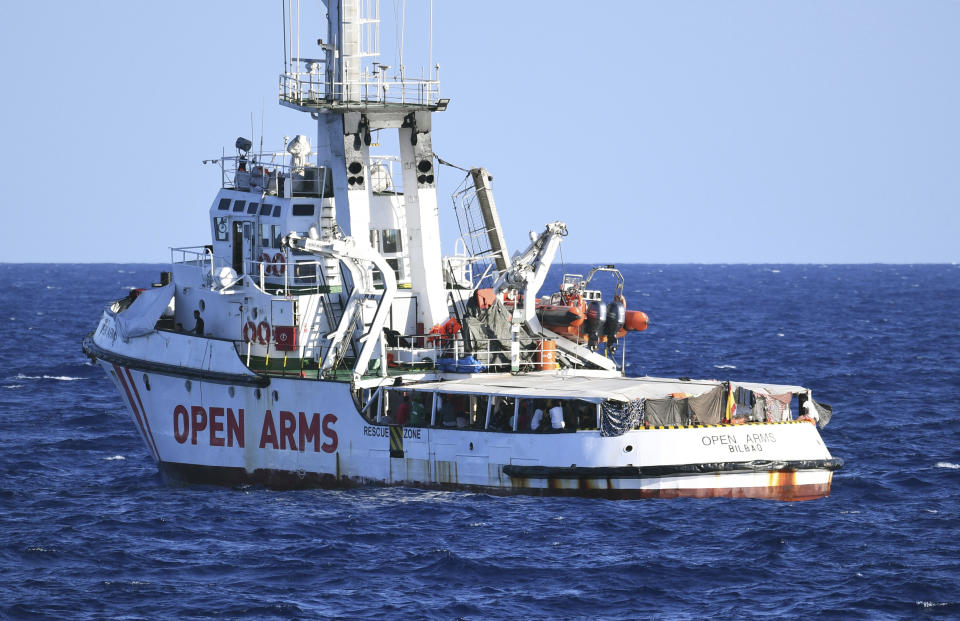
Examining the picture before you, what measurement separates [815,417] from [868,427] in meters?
12.4

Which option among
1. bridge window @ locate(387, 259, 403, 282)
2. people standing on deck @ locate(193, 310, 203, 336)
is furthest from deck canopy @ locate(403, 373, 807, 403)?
people standing on deck @ locate(193, 310, 203, 336)

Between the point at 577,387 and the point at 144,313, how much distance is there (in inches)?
505

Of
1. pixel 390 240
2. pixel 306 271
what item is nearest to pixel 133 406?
pixel 306 271

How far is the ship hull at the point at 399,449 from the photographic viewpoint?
3088 centimetres

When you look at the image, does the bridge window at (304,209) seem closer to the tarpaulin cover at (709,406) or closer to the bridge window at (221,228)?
the bridge window at (221,228)

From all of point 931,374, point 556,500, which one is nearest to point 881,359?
point 931,374

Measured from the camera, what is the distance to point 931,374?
61.4 meters

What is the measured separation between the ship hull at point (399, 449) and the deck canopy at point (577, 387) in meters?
0.94

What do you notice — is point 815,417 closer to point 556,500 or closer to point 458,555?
point 556,500

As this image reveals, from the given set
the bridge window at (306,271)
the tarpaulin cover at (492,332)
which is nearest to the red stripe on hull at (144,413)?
the bridge window at (306,271)

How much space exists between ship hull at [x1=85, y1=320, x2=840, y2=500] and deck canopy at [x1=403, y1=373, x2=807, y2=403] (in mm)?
936

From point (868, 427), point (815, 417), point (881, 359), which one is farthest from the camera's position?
point (881, 359)

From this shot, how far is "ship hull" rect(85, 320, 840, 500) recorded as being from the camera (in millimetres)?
30875

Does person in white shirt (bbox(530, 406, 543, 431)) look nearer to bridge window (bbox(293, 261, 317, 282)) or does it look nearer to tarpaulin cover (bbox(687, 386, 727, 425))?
tarpaulin cover (bbox(687, 386, 727, 425))
